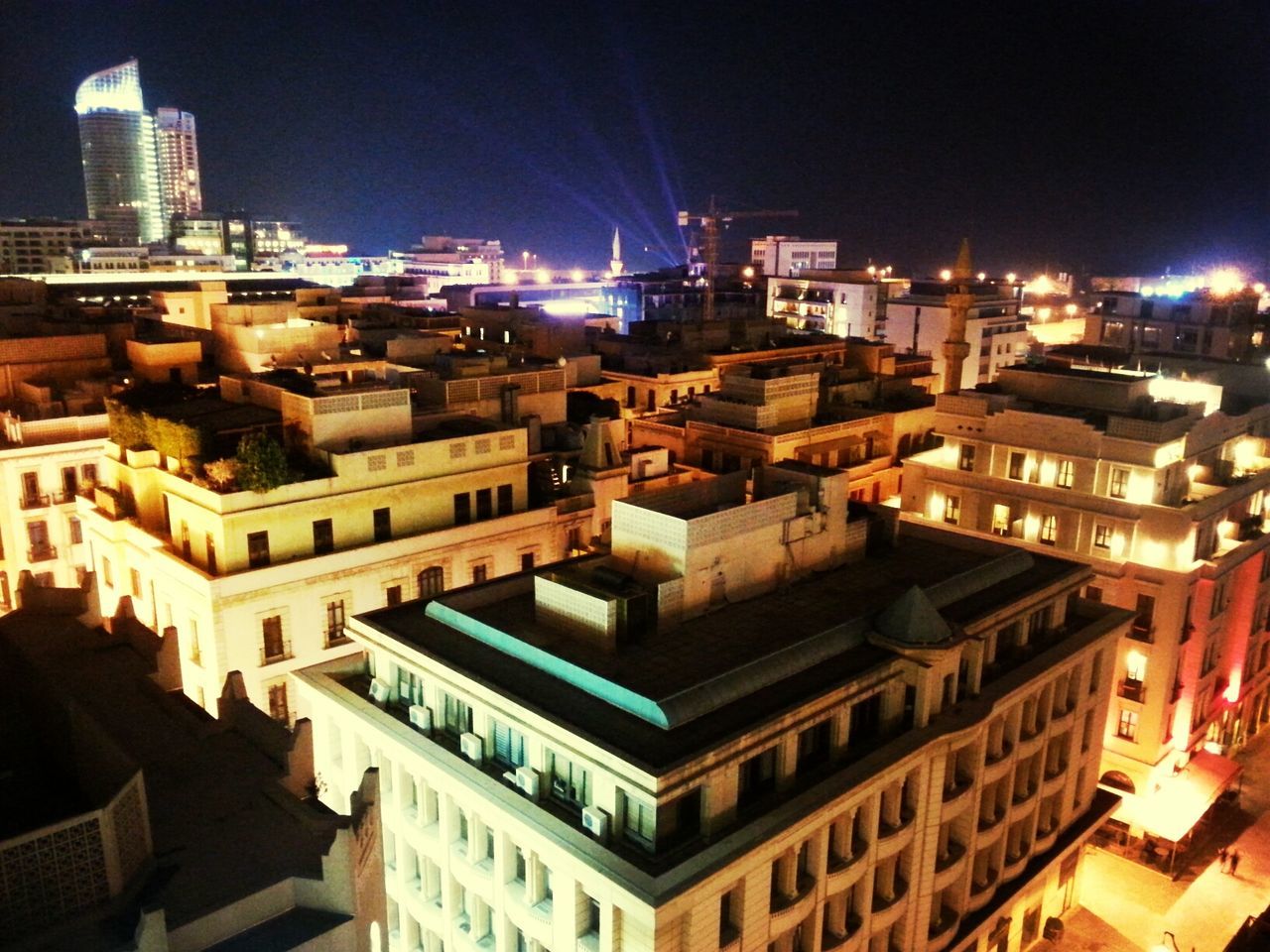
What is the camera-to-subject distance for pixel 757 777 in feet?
96.1

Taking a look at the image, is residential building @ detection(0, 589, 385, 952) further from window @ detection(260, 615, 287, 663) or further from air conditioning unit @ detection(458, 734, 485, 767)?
window @ detection(260, 615, 287, 663)

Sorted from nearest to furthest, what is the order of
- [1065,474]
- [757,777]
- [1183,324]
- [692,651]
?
[757,777], [692,651], [1065,474], [1183,324]

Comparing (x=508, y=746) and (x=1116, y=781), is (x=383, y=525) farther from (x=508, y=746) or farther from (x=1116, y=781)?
(x=1116, y=781)

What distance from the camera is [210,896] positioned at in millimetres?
17344

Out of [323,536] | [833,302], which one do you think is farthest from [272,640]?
[833,302]

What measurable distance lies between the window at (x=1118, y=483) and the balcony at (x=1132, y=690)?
10128 millimetres

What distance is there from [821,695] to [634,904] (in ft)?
28.5

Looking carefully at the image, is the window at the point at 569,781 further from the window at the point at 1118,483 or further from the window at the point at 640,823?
the window at the point at 1118,483

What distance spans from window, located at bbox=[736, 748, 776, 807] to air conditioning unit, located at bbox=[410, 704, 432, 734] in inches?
431

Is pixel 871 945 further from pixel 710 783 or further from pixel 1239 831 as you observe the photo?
pixel 1239 831

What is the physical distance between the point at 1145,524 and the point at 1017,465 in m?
8.15

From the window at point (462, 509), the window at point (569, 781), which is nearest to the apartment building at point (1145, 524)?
the window at point (462, 509)

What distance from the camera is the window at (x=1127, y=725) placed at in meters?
52.9

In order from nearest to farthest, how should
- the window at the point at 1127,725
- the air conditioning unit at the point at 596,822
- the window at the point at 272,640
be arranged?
1. the air conditioning unit at the point at 596,822
2. the window at the point at 272,640
3. the window at the point at 1127,725
